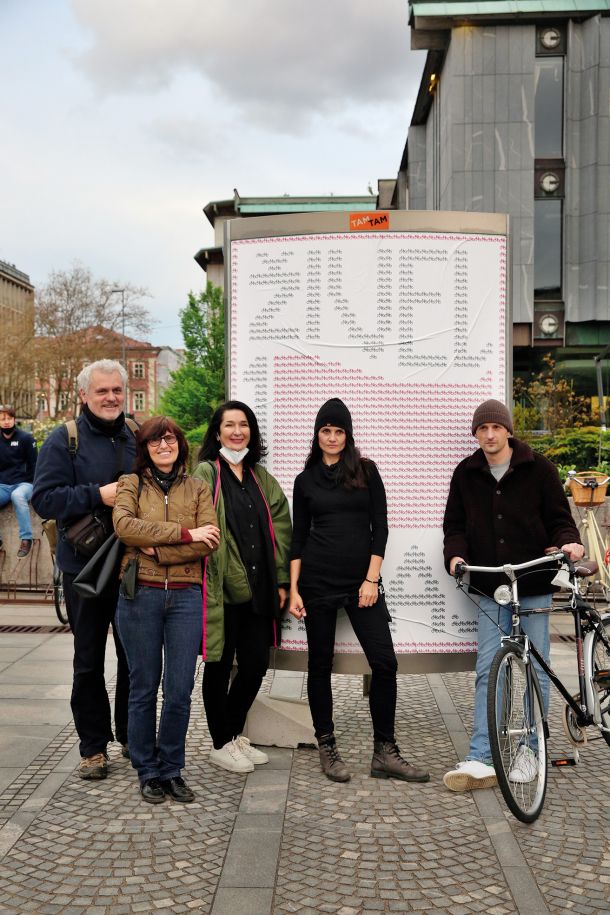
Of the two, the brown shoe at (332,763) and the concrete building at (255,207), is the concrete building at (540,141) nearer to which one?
the concrete building at (255,207)

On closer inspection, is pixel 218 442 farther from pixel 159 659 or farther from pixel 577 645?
pixel 577 645

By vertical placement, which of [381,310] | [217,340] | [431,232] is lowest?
[381,310]

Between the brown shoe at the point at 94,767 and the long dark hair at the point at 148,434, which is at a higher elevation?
the long dark hair at the point at 148,434

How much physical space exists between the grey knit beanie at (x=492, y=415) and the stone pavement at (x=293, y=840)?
187 centimetres

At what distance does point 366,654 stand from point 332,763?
59 centimetres

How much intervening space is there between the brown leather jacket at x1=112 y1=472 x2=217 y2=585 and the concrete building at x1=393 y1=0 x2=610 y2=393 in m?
27.7

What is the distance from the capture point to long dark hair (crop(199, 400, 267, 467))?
5023 millimetres

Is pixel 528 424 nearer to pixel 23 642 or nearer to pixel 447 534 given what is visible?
pixel 23 642

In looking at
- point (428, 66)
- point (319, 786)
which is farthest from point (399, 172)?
point (319, 786)

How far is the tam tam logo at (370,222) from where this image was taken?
522 centimetres

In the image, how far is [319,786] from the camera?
15.4 feet

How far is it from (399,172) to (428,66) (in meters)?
11.0

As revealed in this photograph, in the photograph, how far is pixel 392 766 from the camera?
4770 mm

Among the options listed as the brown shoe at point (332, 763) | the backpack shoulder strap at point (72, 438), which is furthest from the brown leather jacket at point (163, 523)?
the brown shoe at point (332, 763)
